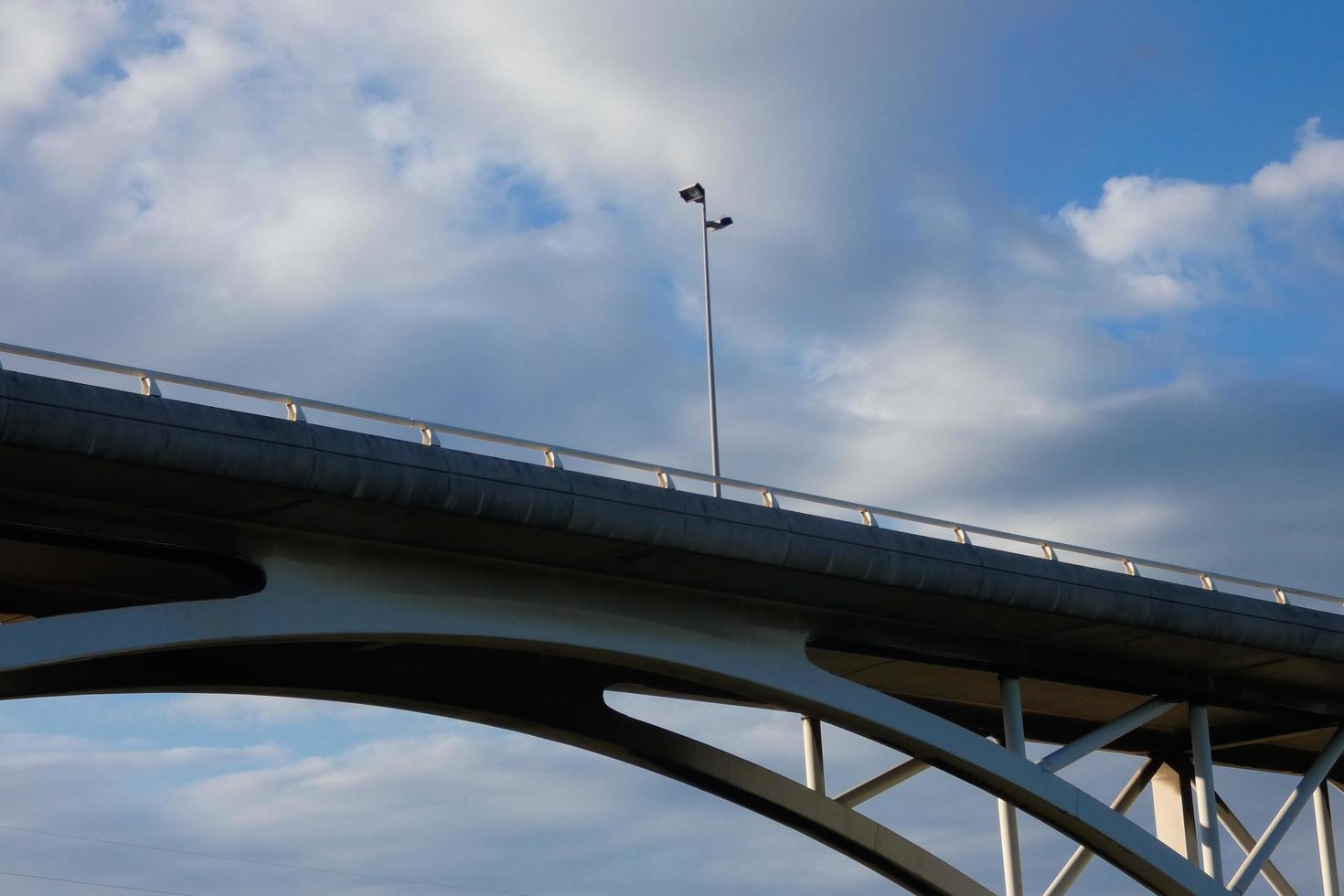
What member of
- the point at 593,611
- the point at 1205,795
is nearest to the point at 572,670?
the point at 593,611

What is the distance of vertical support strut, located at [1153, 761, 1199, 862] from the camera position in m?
38.9

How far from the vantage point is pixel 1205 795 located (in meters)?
32.5

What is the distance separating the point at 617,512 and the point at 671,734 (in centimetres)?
650

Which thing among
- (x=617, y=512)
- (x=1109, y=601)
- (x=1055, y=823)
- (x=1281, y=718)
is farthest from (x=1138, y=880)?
(x=617, y=512)

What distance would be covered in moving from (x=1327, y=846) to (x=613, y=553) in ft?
74.1

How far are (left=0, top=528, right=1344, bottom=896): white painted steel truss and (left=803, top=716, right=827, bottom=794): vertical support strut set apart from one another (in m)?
0.04

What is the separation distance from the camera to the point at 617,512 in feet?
78.9

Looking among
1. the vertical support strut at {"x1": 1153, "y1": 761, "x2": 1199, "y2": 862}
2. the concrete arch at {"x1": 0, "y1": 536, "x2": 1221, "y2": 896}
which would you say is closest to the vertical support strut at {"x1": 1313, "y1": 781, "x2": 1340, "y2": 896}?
the vertical support strut at {"x1": 1153, "y1": 761, "x2": 1199, "y2": 862}

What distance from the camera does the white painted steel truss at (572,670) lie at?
73.6 ft

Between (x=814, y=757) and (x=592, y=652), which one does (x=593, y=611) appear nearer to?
(x=592, y=652)

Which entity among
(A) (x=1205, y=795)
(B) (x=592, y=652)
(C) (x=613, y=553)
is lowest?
(A) (x=1205, y=795)

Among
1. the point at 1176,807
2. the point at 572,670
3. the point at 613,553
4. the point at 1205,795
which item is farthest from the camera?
the point at 1176,807

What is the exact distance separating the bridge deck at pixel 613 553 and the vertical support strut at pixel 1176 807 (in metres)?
3.78

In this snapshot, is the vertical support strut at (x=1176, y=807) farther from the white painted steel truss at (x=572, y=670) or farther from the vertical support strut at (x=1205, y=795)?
the vertical support strut at (x=1205, y=795)
